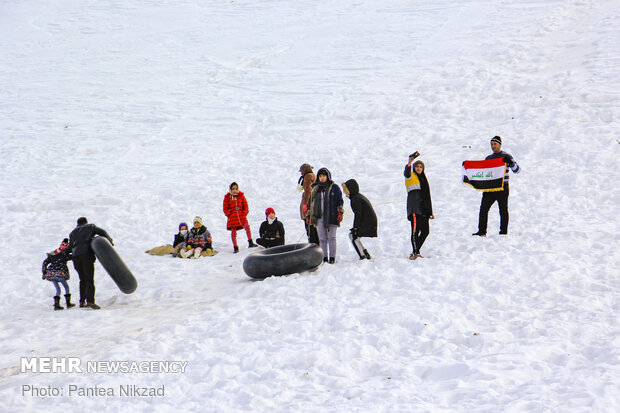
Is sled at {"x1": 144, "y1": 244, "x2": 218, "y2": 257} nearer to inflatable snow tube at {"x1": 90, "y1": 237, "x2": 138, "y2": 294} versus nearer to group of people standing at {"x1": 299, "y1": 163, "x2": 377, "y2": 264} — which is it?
group of people standing at {"x1": 299, "y1": 163, "x2": 377, "y2": 264}

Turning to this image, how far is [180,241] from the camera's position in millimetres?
12852

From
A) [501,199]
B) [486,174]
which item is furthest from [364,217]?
[501,199]

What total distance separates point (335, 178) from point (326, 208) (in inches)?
228

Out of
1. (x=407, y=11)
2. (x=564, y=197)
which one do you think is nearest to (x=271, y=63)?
(x=407, y=11)

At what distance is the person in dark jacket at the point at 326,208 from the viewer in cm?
1040

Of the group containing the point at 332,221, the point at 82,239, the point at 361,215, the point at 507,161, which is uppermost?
the point at 507,161

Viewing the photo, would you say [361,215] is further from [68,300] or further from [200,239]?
[68,300]

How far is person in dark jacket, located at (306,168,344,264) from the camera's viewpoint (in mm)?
10398

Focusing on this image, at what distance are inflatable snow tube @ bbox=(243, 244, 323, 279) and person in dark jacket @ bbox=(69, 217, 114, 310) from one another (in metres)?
2.65

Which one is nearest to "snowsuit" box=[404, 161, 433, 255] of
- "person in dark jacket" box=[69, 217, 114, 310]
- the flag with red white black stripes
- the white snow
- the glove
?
the white snow

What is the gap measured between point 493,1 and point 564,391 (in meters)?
27.7

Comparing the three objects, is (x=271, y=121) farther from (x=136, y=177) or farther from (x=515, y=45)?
(x=515, y=45)

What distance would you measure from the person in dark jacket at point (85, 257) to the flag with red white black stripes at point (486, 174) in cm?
675

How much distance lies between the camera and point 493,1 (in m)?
29.3
